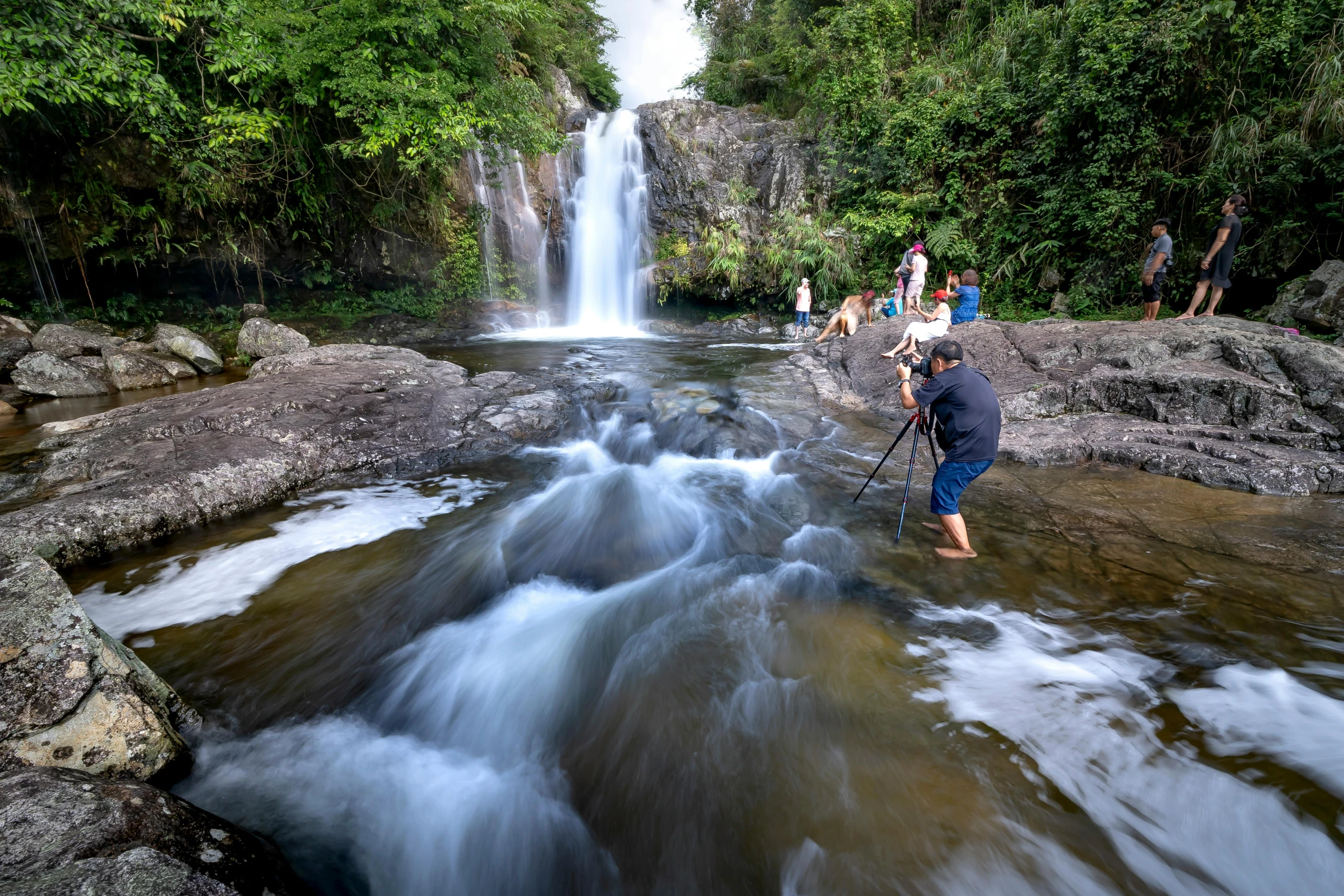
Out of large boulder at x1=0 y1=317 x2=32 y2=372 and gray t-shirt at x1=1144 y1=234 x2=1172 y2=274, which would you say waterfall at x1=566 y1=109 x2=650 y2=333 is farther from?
gray t-shirt at x1=1144 y1=234 x2=1172 y2=274

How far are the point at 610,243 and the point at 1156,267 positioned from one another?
545 inches

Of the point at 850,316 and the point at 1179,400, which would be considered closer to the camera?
the point at 1179,400

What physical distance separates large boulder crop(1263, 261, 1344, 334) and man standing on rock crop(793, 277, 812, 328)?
8773 millimetres

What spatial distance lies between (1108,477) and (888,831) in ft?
16.1

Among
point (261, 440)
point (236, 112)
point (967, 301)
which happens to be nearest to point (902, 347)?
point (967, 301)

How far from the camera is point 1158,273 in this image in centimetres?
870

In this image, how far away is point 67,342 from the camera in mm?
9344

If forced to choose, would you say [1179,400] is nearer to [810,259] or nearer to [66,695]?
[66,695]

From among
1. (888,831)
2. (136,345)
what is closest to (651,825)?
(888,831)

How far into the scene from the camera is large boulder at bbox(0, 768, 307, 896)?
55.2 inches

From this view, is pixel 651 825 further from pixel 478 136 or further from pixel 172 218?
pixel 172 218

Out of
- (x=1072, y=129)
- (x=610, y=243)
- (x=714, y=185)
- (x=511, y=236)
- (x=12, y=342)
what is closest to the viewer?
(x=12, y=342)

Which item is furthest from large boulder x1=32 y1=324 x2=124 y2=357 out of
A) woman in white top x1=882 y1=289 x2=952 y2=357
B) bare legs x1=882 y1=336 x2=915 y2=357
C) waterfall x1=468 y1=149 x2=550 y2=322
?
woman in white top x1=882 y1=289 x2=952 y2=357

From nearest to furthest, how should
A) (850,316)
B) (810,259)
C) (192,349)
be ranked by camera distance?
1. (192,349)
2. (850,316)
3. (810,259)
